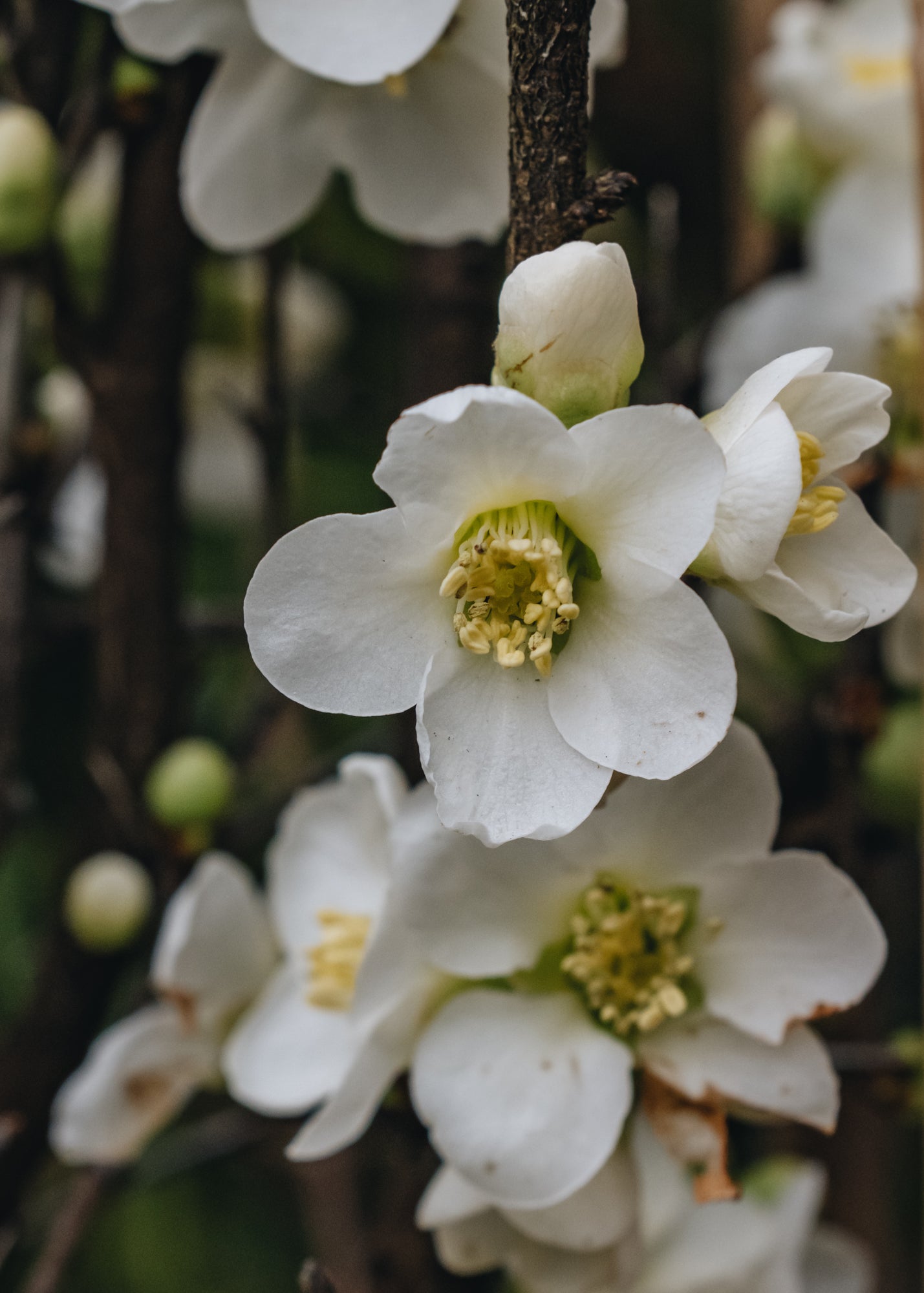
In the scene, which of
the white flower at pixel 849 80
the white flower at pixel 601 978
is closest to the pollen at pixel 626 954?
the white flower at pixel 601 978

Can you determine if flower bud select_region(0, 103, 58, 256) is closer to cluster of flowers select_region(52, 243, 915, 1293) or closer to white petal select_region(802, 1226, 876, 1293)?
cluster of flowers select_region(52, 243, 915, 1293)

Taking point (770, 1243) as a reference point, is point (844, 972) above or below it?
above

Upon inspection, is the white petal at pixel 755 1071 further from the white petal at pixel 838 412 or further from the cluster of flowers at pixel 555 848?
→ the white petal at pixel 838 412

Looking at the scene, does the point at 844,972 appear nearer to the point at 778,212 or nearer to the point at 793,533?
the point at 793,533

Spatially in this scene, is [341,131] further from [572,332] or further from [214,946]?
[214,946]

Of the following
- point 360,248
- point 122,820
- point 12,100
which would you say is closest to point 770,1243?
point 122,820
